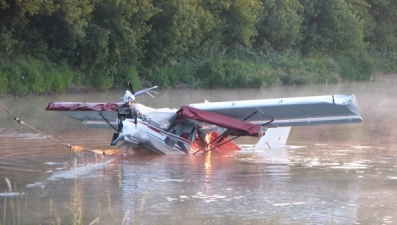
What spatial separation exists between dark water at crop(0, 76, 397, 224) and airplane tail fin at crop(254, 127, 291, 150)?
433mm

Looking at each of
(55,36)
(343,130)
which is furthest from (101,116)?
(55,36)

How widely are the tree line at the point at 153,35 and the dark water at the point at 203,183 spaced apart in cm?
1518

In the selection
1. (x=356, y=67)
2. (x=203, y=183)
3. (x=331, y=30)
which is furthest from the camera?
(x=331, y=30)

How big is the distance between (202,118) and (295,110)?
1932 millimetres

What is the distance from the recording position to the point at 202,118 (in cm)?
1616

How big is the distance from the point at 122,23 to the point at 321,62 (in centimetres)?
1883

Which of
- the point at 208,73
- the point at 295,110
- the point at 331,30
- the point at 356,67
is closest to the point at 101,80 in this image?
the point at 208,73

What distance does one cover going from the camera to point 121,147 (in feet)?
52.5

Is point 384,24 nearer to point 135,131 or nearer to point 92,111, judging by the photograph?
point 92,111

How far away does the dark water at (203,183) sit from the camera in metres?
10.3

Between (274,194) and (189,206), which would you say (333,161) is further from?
(189,206)

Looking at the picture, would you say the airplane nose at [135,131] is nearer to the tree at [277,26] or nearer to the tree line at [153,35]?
the tree line at [153,35]

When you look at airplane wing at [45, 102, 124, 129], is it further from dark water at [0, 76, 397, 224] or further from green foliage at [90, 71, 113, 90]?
green foliage at [90, 71, 113, 90]

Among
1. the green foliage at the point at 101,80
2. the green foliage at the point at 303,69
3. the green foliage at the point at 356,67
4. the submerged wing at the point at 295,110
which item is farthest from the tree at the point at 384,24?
the submerged wing at the point at 295,110
